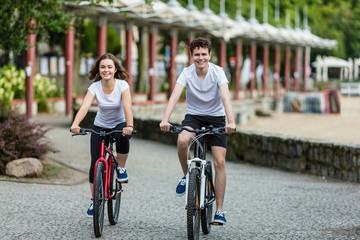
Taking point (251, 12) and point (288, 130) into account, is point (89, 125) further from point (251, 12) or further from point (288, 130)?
point (251, 12)

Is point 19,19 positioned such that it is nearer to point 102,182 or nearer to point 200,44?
point 102,182

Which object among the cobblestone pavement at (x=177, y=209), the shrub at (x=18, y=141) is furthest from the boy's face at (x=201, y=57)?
the shrub at (x=18, y=141)

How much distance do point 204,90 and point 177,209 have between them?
83.2 inches

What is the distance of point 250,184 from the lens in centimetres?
1074

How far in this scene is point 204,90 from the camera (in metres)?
6.63

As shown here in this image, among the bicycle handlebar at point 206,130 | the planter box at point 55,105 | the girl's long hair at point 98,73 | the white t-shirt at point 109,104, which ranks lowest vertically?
the planter box at point 55,105

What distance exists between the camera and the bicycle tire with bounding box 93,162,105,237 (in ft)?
21.2

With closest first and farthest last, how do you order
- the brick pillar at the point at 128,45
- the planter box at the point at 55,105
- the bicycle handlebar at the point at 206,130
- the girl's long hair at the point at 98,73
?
the bicycle handlebar at the point at 206,130 < the girl's long hair at the point at 98,73 < the planter box at the point at 55,105 < the brick pillar at the point at 128,45

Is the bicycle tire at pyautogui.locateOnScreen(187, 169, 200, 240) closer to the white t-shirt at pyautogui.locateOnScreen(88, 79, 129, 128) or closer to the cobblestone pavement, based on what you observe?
the cobblestone pavement

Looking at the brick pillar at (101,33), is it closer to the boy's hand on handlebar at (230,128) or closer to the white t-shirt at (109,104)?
the white t-shirt at (109,104)

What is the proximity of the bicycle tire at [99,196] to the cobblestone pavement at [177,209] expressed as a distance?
0.17 meters

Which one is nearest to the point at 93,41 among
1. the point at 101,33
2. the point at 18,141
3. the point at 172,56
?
the point at 172,56

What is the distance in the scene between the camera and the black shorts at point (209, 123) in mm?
6699

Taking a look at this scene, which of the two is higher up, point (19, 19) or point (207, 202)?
point (19, 19)
